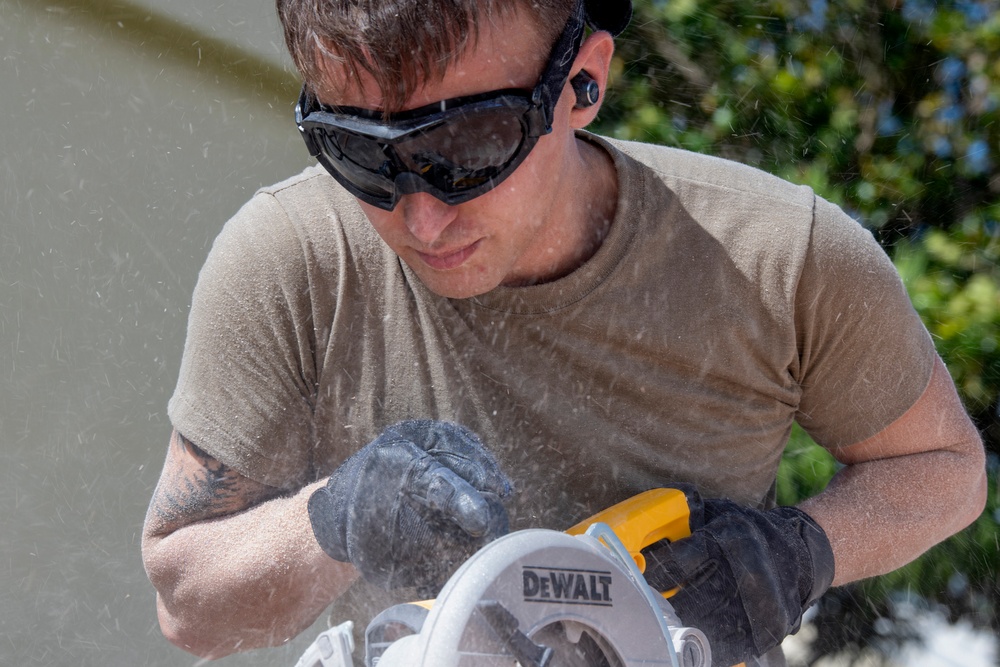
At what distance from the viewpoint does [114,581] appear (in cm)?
283

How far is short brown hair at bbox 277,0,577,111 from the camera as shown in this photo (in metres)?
1.49

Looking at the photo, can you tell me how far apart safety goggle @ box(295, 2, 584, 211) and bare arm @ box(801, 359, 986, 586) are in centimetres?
96

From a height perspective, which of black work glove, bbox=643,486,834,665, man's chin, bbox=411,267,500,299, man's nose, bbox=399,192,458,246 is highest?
man's nose, bbox=399,192,458,246

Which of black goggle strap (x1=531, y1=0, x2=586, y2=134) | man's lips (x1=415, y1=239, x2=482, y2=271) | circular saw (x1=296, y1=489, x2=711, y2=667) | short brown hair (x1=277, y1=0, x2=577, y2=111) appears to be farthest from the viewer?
man's lips (x1=415, y1=239, x2=482, y2=271)

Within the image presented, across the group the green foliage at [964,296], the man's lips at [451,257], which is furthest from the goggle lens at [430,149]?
the green foliage at [964,296]

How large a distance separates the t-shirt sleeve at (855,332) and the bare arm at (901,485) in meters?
0.07

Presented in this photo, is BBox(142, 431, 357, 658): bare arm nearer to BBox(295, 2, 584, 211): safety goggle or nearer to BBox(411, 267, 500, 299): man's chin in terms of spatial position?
BBox(411, 267, 500, 299): man's chin

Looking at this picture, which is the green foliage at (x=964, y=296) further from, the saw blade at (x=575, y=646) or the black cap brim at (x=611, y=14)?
the saw blade at (x=575, y=646)

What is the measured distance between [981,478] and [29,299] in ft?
7.34

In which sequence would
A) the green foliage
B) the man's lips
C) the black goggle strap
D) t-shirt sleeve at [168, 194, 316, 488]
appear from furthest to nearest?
the green foliage < t-shirt sleeve at [168, 194, 316, 488] < the man's lips < the black goggle strap

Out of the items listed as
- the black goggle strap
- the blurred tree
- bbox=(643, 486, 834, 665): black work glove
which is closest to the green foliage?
the blurred tree

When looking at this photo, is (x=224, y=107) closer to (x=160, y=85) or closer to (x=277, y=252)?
(x=160, y=85)

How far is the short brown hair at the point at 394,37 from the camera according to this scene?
1489 millimetres

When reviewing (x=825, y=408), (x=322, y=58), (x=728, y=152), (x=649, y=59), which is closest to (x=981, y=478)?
(x=825, y=408)
